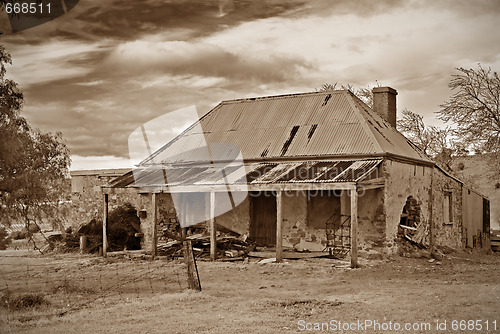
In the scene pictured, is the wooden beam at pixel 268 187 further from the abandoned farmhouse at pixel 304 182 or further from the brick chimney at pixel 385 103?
the brick chimney at pixel 385 103

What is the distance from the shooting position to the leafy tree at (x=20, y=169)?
992 cm

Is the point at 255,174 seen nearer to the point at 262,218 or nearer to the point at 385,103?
the point at 262,218

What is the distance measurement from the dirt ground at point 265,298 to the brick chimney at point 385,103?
6612 millimetres

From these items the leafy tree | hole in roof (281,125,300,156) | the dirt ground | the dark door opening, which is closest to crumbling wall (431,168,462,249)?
the dirt ground

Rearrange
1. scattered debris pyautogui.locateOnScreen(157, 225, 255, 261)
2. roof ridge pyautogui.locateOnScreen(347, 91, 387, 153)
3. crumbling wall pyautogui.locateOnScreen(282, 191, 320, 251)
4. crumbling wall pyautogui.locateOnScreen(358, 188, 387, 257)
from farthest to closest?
crumbling wall pyautogui.locateOnScreen(282, 191, 320, 251) < scattered debris pyautogui.locateOnScreen(157, 225, 255, 261) < roof ridge pyautogui.locateOnScreen(347, 91, 387, 153) < crumbling wall pyautogui.locateOnScreen(358, 188, 387, 257)

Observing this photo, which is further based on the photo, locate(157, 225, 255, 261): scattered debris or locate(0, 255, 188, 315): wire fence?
locate(157, 225, 255, 261): scattered debris

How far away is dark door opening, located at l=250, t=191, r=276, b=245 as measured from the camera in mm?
18016

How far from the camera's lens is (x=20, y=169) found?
10.3m

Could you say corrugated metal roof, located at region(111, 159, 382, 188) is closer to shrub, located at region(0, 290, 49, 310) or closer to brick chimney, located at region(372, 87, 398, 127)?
brick chimney, located at region(372, 87, 398, 127)

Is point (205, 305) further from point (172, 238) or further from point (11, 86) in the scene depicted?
point (172, 238)

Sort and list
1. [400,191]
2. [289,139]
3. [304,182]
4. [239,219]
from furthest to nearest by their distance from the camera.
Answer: [289,139] < [239,219] < [400,191] < [304,182]

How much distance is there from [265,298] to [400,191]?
7.99 meters

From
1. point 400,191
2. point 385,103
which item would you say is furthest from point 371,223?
point 385,103

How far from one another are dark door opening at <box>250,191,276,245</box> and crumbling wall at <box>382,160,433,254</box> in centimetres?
390
